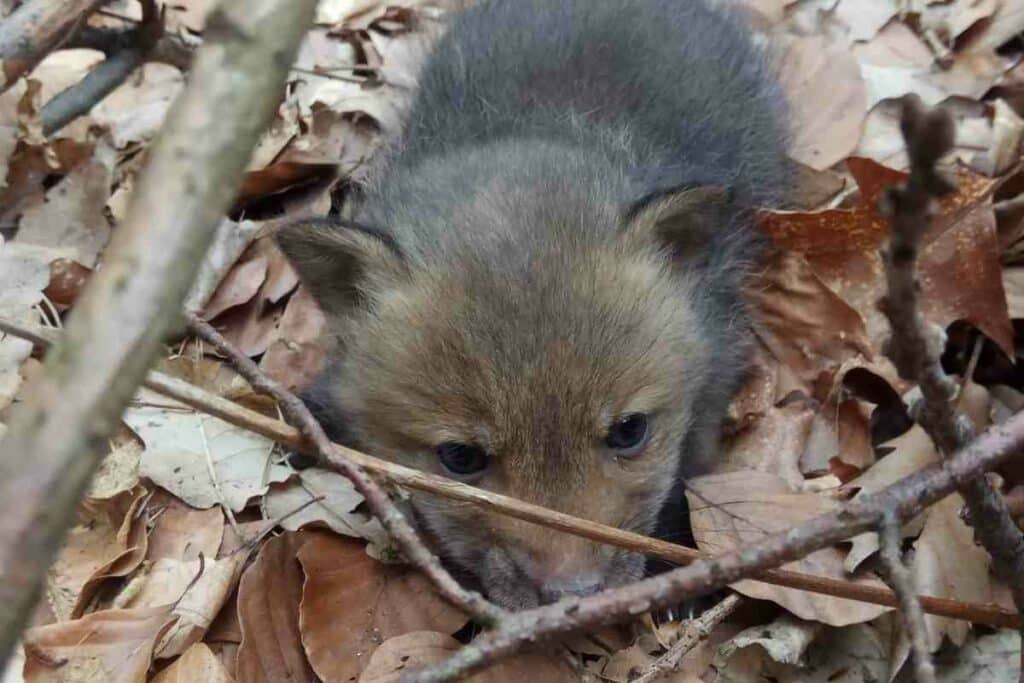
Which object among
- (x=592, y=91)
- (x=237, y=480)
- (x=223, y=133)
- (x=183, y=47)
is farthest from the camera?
(x=183, y=47)

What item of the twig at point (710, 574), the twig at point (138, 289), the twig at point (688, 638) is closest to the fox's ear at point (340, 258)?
the twig at point (688, 638)

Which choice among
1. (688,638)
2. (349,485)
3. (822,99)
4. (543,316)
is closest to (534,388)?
(543,316)

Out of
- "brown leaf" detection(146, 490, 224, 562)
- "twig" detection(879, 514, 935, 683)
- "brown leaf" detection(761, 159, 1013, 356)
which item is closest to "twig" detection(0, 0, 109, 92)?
"brown leaf" detection(146, 490, 224, 562)

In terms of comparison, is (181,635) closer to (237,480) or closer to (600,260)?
(237,480)

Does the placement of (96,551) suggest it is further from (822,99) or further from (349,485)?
(822,99)

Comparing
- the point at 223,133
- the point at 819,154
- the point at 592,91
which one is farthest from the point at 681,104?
the point at 223,133

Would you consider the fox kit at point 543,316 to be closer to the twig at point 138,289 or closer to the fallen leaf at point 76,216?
the fallen leaf at point 76,216

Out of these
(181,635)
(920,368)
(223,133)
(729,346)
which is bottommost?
(181,635)
